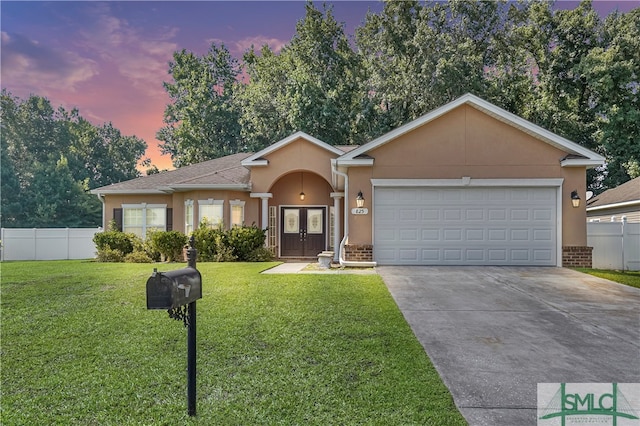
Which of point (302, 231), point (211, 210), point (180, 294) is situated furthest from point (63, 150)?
point (180, 294)

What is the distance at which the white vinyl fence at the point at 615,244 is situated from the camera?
12.0 metres

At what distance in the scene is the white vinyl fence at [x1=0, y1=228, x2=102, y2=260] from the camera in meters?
18.1

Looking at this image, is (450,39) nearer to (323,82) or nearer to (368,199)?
(323,82)

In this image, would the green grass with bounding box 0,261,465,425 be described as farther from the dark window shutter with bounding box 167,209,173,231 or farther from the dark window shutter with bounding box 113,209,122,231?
the dark window shutter with bounding box 113,209,122,231

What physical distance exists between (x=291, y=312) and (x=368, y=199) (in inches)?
233

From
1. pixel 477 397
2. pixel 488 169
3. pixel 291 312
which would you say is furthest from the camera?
pixel 488 169

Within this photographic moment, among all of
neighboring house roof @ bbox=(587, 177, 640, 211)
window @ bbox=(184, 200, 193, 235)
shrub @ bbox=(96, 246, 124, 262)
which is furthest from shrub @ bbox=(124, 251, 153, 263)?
neighboring house roof @ bbox=(587, 177, 640, 211)

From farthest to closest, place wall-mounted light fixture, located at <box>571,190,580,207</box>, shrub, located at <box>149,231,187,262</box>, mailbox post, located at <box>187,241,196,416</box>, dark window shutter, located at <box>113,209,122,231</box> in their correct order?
dark window shutter, located at <box>113,209,122,231</box> → shrub, located at <box>149,231,187,262</box> → wall-mounted light fixture, located at <box>571,190,580,207</box> → mailbox post, located at <box>187,241,196,416</box>

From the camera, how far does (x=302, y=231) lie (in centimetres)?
1599

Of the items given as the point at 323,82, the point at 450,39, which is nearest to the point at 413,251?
the point at 323,82

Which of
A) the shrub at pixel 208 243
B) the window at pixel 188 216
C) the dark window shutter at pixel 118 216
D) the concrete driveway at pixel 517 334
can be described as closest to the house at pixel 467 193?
the concrete driveway at pixel 517 334

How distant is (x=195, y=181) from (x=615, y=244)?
14894 mm

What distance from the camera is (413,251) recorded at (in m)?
11.1

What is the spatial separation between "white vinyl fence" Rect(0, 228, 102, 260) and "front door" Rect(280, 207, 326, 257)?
9322 millimetres
